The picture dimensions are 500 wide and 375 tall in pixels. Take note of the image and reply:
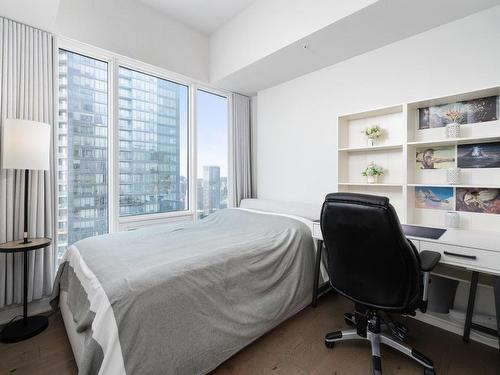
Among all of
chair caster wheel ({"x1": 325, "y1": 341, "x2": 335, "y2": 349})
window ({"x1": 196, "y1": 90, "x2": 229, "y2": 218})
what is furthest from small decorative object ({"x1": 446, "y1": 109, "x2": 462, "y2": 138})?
window ({"x1": 196, "y1": 90, "x2": 229, "y2": 218})

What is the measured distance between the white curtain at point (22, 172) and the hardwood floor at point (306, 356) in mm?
508

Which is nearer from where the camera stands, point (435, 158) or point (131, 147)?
point (435, 158)

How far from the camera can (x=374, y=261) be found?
4.66 feet

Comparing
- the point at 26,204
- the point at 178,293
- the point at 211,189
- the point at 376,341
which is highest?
the point at 211,189

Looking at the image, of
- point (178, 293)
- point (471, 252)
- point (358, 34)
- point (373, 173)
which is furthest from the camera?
point (373, 173)

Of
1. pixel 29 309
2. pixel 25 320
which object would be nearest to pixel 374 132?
pixel 25 320

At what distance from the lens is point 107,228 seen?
2715mm

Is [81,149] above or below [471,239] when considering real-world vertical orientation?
above

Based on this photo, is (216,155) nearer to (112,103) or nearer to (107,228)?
(112,103)

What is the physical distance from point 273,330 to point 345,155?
1.86 metres

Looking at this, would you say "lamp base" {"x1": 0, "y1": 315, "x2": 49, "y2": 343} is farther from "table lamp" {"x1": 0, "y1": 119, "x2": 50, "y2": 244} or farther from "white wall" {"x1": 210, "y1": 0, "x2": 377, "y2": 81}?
"white wall" {"x1": 210, "y1": 0, "x2": 377, "y2": 81}

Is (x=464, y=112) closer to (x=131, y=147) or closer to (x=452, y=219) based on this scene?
(x=452, y=219)

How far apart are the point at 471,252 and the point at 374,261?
0.62 m

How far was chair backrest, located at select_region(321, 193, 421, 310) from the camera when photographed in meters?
1.33
